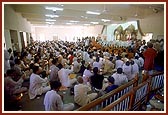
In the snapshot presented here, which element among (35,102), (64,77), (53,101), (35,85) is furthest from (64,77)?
(53,101)

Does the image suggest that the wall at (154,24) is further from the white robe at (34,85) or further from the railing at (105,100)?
the white robe at (34,85)

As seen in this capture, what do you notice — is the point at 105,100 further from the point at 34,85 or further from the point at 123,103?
the point at 34,85

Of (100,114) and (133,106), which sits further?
(133,106)

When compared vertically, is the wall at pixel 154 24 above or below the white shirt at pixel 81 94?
above

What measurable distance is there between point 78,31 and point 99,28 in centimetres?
558

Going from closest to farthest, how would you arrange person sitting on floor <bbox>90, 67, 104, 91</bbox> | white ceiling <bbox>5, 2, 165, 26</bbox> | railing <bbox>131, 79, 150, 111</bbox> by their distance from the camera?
railing <bbox>131, 79, 150, 111</bbox>, person sitting on floor <bbox>90, 67, 104, 91</bbox>, white ceiling <bbox>5, 2, 165, 26</bbox>

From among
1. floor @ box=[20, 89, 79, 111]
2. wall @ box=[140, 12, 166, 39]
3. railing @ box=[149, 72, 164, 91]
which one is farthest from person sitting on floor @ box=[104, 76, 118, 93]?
wall @ box=[140, 12, 166, 39]

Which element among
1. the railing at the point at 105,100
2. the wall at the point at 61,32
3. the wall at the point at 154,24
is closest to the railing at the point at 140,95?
the railing at the point at 105,100

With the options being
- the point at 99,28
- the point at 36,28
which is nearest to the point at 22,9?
the point at 99,28

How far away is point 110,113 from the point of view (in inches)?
79.5

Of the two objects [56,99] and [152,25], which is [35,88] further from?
[152,25]

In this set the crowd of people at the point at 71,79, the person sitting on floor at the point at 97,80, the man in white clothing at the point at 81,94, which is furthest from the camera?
the person sitting on floor at the point at 97,80

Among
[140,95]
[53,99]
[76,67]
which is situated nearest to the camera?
[53,99]

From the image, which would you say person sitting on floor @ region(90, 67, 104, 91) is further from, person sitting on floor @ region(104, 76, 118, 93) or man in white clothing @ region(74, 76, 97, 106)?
man in white clothing @ region(74, 76, 97, 106)
